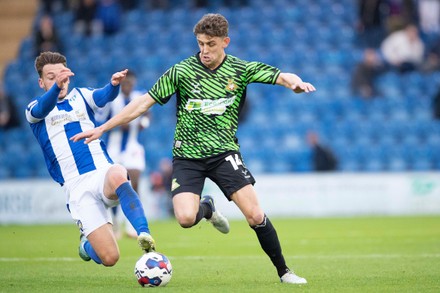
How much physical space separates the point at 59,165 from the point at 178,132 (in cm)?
132

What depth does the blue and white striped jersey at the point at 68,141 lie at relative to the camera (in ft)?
29.2

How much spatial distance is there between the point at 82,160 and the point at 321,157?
493 inches

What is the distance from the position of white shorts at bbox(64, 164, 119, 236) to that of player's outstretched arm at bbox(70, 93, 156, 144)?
0.80 meters

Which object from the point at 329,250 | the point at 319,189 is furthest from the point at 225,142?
the point at 319,189

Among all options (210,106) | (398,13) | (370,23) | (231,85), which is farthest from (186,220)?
(398,13)

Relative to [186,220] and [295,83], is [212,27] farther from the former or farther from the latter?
[186,220]

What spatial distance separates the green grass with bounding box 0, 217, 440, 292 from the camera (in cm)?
823

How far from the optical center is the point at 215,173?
8.42 meters

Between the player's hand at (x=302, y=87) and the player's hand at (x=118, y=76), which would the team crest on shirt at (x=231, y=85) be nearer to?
the player's hand at (x=302, y=87)

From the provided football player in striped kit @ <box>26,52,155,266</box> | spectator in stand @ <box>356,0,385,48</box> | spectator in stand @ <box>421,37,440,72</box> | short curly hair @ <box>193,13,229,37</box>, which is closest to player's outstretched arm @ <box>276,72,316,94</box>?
short curly hair @ <box>193,13,229,37</box>

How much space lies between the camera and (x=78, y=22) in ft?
83.5

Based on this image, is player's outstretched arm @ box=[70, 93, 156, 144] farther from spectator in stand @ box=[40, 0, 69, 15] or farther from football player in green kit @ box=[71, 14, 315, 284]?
spectator in stand @ box=[40, 0, 69, 15]

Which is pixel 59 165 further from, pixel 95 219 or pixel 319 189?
pixel 319 189

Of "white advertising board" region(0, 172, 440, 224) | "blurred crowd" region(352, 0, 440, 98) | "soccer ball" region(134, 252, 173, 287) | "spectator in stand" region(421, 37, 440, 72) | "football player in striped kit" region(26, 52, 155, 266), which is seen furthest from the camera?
"spectator in stand" region(421, 37, 440, 72)
